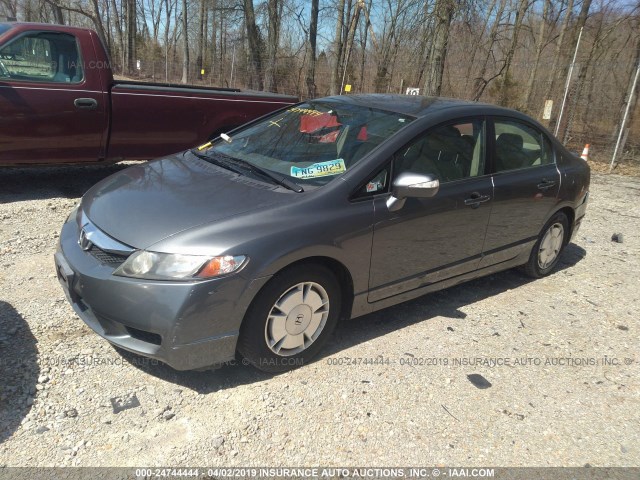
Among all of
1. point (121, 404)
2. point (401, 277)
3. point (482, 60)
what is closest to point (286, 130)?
point (401, 277)

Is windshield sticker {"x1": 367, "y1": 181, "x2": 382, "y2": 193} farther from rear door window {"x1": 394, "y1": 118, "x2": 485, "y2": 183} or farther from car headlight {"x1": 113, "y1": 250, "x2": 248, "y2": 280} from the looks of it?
car headlight {"x1": 113, "y1": 250, "x2": 248, "y2": 280}

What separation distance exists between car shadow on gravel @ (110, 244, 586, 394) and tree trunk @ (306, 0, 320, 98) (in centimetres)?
1522

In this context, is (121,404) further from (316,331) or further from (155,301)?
(316,331)

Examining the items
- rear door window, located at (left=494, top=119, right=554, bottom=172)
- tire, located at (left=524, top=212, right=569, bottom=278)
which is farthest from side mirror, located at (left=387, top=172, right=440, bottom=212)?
tire, located at (left=524, top=212, right=569, bottom=278)

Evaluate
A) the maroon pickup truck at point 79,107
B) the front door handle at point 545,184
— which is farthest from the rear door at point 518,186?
the maroon pickup truck at point 79,107

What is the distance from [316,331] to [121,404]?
1.18m

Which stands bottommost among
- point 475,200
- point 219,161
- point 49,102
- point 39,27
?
point 475,200

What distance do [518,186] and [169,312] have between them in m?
3.00

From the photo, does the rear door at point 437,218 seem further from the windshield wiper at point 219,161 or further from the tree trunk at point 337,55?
the tree trunk at point 337,55

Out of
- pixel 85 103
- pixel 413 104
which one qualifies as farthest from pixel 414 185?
pixel 85 103

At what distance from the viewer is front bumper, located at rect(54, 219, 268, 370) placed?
257 cm

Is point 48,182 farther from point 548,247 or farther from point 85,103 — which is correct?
point 548,247

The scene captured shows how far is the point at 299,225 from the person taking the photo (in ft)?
9.46

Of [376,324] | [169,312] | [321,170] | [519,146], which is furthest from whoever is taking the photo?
[519,146]
